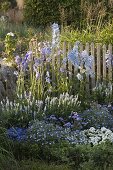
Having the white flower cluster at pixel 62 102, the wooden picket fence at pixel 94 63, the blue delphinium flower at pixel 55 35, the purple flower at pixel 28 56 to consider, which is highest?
the blue delphinium flower at pixel 55 35

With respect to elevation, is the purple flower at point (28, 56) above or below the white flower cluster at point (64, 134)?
above

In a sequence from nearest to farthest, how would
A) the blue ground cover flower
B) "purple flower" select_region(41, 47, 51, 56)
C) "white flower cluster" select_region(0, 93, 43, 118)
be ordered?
the blue ground cover flower, "white flower cluster" select_region(0, 93, 43, 118), "purple flower" select_region(41, 47, 51, 56)

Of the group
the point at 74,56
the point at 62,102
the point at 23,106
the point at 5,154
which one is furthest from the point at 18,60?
the point at 5,154

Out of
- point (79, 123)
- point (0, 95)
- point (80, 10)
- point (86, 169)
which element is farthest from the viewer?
point (80, 10)

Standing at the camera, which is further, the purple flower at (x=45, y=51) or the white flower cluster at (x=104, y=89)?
the white flower cluster at (x=104, y=89)

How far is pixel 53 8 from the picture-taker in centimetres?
1487

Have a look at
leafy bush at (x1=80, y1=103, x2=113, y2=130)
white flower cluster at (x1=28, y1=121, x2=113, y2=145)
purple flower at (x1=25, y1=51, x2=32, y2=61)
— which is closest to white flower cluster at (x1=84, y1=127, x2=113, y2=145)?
white flower cluster at (x1=28, y1=121, x2=113, y2=145)

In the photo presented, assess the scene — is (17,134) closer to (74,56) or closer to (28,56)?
(28,56)

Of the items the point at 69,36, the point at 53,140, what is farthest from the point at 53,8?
the point at 53,140

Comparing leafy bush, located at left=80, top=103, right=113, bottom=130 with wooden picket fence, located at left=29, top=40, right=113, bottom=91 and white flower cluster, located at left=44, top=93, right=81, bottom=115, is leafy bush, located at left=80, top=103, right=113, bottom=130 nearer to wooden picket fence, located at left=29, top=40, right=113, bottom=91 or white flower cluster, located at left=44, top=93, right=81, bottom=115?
white flower cluster, located at left=44, top=93, right=81, bottom=115

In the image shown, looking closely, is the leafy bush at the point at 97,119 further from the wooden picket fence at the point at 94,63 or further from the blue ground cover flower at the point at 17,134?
the wooden picket fence at the point at 94,63

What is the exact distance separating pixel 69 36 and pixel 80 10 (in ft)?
14.3

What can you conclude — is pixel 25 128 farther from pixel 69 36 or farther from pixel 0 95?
pixel 69 36

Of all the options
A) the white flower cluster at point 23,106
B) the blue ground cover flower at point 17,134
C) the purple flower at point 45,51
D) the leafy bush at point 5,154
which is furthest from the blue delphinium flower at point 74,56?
the leafy bush at point 5,154
